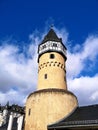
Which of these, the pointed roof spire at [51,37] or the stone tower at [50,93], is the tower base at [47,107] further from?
the pointed roof spire at [51,37]

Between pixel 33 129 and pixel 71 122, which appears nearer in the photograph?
pixel 71 122

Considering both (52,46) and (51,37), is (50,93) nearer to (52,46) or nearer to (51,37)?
(52,46)

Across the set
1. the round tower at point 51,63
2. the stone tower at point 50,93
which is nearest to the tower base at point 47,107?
the stone tower at point 50,93

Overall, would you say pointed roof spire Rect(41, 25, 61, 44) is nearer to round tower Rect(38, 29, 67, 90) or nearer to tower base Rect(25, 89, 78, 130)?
round tower Rect(38, 29, 67, 90)

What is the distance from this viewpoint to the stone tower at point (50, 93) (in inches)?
814

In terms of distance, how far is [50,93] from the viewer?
849 inches

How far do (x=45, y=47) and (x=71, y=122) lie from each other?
35.0 ft

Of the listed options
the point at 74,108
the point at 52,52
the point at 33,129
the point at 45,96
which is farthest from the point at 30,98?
the point at 52,52

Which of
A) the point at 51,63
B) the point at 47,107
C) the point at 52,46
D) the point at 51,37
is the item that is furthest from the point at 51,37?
the point at 47,107

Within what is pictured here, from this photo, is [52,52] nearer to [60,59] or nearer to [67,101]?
[60,59]

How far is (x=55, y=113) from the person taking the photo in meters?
20.6

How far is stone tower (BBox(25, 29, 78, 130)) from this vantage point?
67.9ft

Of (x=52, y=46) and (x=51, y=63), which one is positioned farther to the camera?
(x=52, y=46)

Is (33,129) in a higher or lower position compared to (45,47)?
lower
